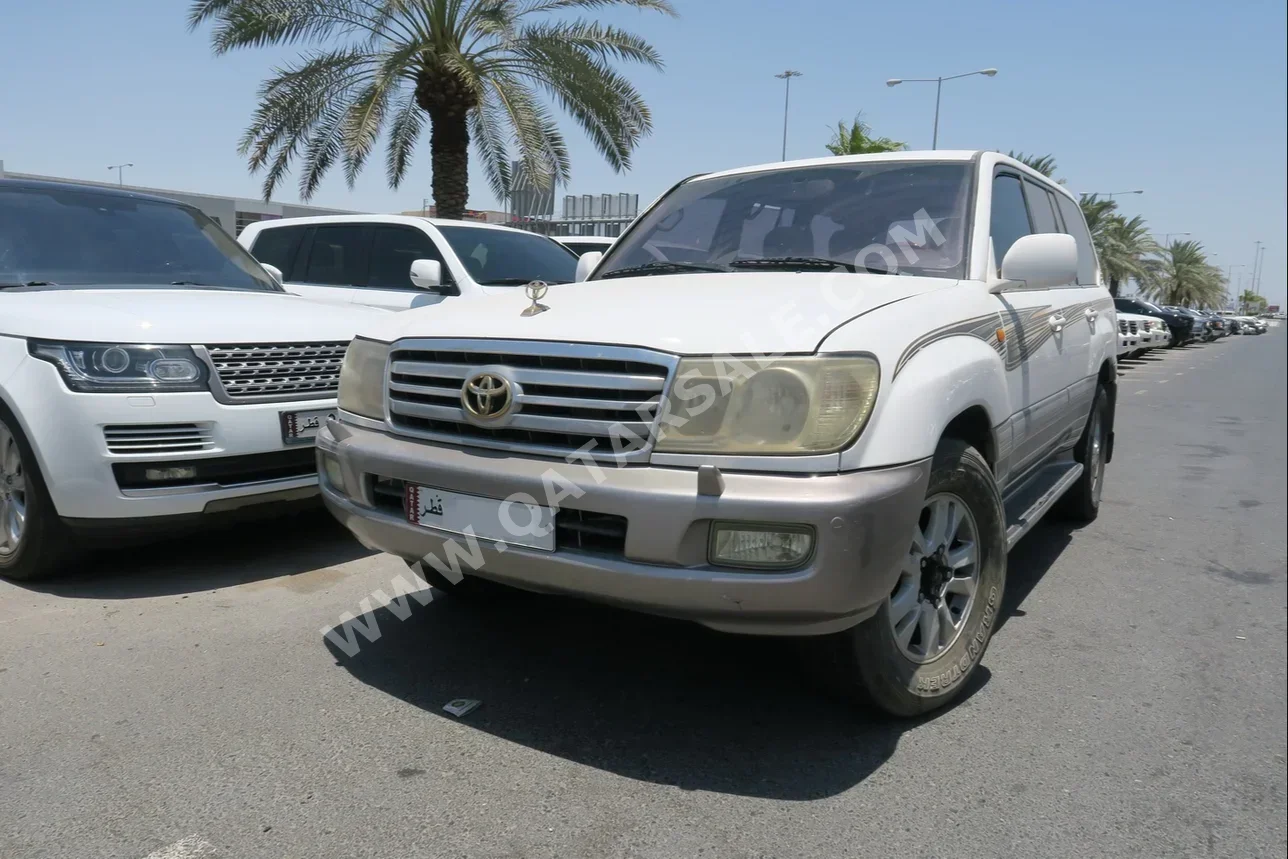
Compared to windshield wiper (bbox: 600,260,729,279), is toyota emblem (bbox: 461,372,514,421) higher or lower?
lower

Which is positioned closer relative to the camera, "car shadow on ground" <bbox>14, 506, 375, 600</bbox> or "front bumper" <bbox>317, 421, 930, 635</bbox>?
"front bumper" <bbox>317, 421, 930, 635</bbox>

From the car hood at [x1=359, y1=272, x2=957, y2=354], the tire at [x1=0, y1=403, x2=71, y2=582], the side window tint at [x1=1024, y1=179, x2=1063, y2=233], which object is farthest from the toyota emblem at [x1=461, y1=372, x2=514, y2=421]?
the side window tint at [x1=1024, y1=179, x2=1063, y2=233]

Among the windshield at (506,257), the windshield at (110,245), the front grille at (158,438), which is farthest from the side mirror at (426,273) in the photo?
the front grille at (158,438)

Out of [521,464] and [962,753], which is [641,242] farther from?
[962,753]

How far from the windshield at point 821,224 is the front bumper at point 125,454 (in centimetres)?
166

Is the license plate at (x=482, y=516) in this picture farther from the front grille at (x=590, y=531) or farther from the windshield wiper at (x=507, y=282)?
the windshield wiper at (x=507, y=282)

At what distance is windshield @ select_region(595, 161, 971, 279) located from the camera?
335 centimetres

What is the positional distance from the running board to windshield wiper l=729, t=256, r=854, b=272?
3.51 feet

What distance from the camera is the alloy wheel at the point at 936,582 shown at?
273cm

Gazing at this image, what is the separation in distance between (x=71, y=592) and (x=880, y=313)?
3.41 meters

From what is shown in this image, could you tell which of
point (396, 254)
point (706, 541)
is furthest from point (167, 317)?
point (396, 254)

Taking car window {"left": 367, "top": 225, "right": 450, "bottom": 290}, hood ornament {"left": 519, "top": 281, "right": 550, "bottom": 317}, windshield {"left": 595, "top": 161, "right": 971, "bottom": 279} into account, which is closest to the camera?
hood ornament {"left": 519, "top": 281, "right": 550, "bottom": 317}

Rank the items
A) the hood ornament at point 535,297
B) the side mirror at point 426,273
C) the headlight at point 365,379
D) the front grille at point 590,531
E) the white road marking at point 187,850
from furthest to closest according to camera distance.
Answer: the side mirror at point 426,273, the headlight at point 365,379, the hood ornament at point 535,297, the front grille at point 590,531, the white road marking at point 187,850

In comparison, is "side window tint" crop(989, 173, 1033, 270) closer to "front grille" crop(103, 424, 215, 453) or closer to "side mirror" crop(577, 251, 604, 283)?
"side mirror" crop(577, 251, 604, 283)
